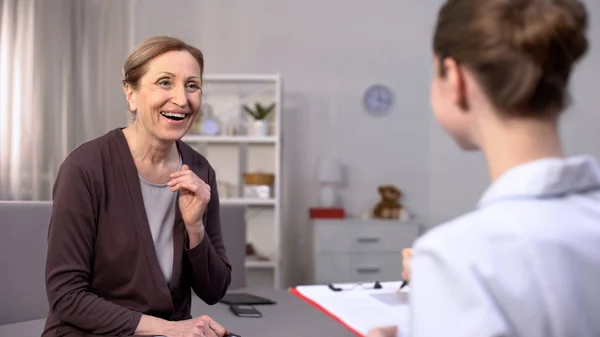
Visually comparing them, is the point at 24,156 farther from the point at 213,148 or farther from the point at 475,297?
the point at 475,297

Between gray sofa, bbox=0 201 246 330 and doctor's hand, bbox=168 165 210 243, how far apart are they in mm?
646

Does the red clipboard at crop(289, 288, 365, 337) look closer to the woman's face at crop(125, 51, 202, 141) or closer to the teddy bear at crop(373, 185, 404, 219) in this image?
the woman's face at crop(125, 51, 202, 141)

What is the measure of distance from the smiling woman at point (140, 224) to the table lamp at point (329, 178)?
12.2 ft

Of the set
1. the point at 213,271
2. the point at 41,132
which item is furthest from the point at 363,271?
the point at 213,271

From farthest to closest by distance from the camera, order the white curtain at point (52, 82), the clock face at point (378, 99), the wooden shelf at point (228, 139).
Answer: the clock face at point (378, 99) → the wooden shelf at point (228, 139) → the white curtain at point (52, 82)

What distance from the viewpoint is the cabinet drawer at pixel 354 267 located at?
206 inches

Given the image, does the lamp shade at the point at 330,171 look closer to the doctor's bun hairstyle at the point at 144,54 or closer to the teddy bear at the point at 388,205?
the teddy bear at the point at 388,205

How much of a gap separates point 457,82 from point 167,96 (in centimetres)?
109

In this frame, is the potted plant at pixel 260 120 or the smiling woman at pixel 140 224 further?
the potted plant at pixel 260 120

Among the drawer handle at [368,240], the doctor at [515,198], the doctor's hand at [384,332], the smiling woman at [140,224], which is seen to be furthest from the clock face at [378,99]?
the doctor at [515,198]

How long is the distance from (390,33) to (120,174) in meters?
4.59

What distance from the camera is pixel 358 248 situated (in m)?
5.25

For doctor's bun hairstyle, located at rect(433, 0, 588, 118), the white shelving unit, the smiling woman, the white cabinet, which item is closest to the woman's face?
the smiling woman

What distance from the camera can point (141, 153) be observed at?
5.87 feet
